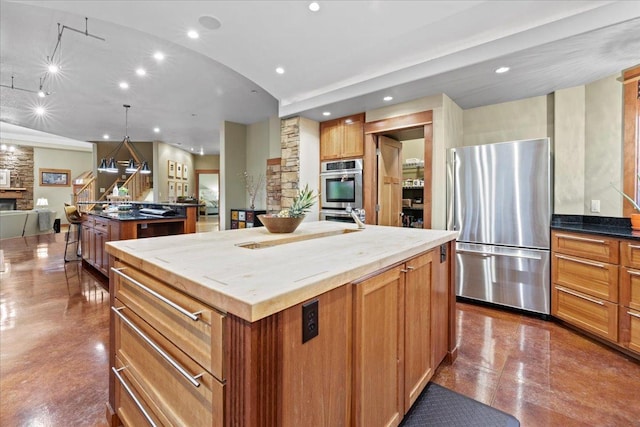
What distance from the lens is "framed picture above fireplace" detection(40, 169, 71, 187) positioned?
35.9 ft

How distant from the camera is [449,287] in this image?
2.03m

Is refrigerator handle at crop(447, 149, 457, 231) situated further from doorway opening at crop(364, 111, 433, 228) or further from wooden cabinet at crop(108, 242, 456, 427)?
wooden cabinet at crop(108, 242, 456, 427)

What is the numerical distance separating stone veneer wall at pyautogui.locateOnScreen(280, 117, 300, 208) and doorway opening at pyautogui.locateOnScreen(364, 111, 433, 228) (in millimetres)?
1085

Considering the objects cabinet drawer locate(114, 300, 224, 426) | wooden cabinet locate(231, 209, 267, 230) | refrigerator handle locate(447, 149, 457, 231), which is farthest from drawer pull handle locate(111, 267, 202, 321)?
wooden cabinet locate(231, 209, 267, 230)

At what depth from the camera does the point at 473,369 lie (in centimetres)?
204

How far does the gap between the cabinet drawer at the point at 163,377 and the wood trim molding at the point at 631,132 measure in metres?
3.84

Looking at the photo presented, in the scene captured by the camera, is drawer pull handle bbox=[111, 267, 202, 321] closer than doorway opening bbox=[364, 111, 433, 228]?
Yes

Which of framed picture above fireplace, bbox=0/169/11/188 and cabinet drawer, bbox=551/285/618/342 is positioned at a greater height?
framed picture above fireplace, bbox=0/169/11/188

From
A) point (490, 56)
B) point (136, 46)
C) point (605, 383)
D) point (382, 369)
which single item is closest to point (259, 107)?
point (136, 46)

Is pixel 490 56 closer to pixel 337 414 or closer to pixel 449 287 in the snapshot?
pixel 449 287

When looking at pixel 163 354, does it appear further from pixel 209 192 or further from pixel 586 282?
pixel 209 192

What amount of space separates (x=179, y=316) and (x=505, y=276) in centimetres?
320

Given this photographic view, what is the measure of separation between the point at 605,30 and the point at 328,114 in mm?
2982

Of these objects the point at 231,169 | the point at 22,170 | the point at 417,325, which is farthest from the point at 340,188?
the point at 22,170
